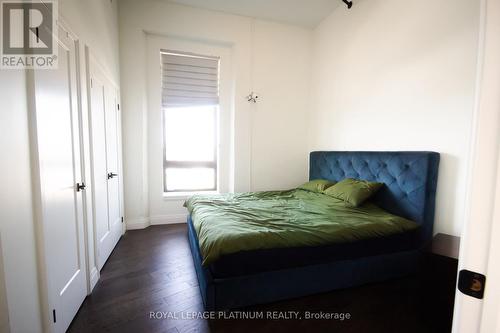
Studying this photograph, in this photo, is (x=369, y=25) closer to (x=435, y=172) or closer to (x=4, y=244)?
(x=435, y=172)

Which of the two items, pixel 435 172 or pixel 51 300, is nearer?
pixel 51 300

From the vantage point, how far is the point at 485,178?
497 millimetres

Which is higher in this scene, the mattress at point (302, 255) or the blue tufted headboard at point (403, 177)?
the blue tufted headboard at point (403, 177)

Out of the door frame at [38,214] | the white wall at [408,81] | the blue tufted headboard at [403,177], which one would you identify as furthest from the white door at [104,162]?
the white wall at [408,81]

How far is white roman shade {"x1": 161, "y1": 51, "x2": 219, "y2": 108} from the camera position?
3.52m

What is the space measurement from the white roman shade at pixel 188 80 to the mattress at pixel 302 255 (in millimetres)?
2808

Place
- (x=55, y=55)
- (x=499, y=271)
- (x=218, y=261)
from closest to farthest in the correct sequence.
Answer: (x=499, y=271), (x=55, y=55), (x=218, y=261)

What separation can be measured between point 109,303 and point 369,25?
13.1ft

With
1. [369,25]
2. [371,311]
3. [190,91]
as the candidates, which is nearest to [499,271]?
[371,311]

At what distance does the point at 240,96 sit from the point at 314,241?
268 cm

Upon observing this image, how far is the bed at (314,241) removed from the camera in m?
1.63

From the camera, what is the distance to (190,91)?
366 centimetres

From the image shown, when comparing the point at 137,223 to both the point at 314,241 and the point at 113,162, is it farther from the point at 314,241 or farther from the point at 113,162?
the point at 314,241

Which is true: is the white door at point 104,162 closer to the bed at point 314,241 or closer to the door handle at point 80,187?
the door handle at point 80,187
